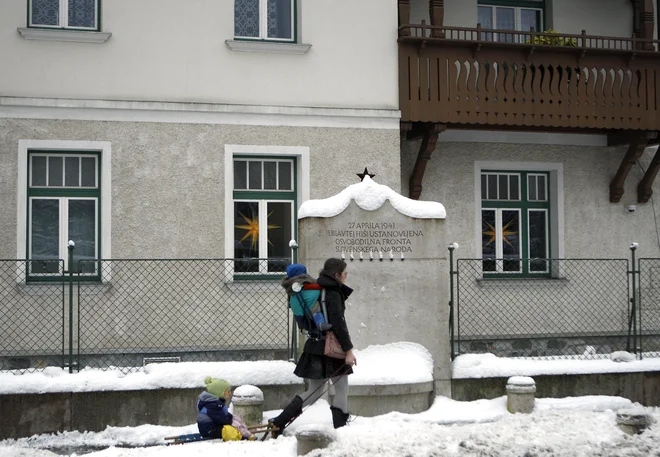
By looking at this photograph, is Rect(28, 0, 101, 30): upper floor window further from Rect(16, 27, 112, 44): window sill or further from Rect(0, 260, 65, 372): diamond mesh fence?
Rect(0, 260, 65, 372): diamond mesh fence

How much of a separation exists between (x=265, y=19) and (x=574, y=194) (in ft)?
19.7

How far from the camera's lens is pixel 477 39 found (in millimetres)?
14664

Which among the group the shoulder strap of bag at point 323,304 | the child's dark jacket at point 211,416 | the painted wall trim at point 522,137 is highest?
the painted wall trim at point 522,137

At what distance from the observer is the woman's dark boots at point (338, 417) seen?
9266 millimetres

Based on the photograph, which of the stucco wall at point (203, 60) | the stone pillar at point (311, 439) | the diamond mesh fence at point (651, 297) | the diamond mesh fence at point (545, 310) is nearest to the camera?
the stone pillar at point (311, 439)

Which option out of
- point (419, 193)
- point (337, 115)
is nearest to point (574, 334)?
point (419, 193)

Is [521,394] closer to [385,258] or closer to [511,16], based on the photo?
[385,258]

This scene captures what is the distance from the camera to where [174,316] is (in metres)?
13.3

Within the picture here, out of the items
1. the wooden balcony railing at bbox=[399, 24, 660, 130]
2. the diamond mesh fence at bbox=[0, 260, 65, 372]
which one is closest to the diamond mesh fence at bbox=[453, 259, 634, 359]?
the wooden balcony railing at bbox=[399, 24, 660, 130]

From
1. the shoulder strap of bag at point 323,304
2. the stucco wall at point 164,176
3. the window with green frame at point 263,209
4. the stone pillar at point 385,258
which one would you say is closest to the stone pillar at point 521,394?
the stone pillar at point 385,258

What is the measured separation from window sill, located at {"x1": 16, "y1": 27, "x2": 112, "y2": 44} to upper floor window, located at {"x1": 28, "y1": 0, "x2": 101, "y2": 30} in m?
0.20

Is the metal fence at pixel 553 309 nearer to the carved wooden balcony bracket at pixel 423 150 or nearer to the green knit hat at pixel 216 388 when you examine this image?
the carved wooden balcony bracket at pixel 423 150

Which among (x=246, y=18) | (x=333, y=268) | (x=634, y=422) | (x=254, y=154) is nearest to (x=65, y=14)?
(x=246, y=18)

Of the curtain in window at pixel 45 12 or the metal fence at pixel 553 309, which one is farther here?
the metal fence at pixel 553 309
